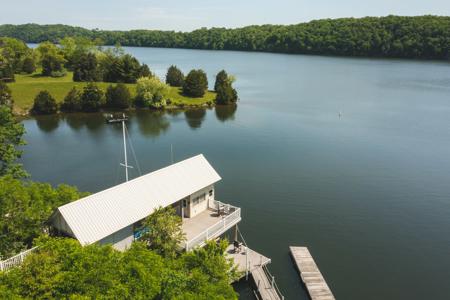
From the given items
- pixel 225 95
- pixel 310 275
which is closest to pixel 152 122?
pixel 225 95

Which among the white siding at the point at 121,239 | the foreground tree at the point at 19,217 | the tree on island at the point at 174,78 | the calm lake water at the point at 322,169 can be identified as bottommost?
the calm lake water at the point at 322,169

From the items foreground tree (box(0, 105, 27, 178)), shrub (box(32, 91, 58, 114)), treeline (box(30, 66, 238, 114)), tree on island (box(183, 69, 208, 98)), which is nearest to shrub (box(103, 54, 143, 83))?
treeline (box(30, 66, 238, 114))

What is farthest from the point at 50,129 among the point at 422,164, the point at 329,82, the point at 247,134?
the point at 329,82

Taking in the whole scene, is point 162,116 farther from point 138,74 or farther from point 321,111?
point 321,111

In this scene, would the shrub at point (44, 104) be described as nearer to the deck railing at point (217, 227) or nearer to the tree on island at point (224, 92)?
the tree on island at point (224, 92)

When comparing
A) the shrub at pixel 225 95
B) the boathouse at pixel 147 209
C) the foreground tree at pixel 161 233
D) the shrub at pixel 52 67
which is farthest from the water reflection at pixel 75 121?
the foreground tree at pixel 161 233

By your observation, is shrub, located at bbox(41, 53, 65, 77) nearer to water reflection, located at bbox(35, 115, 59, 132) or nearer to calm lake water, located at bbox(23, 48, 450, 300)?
water reflection, located at bbox(35, 115, 59, 132)

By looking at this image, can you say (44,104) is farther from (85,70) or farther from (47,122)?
(85,70)
